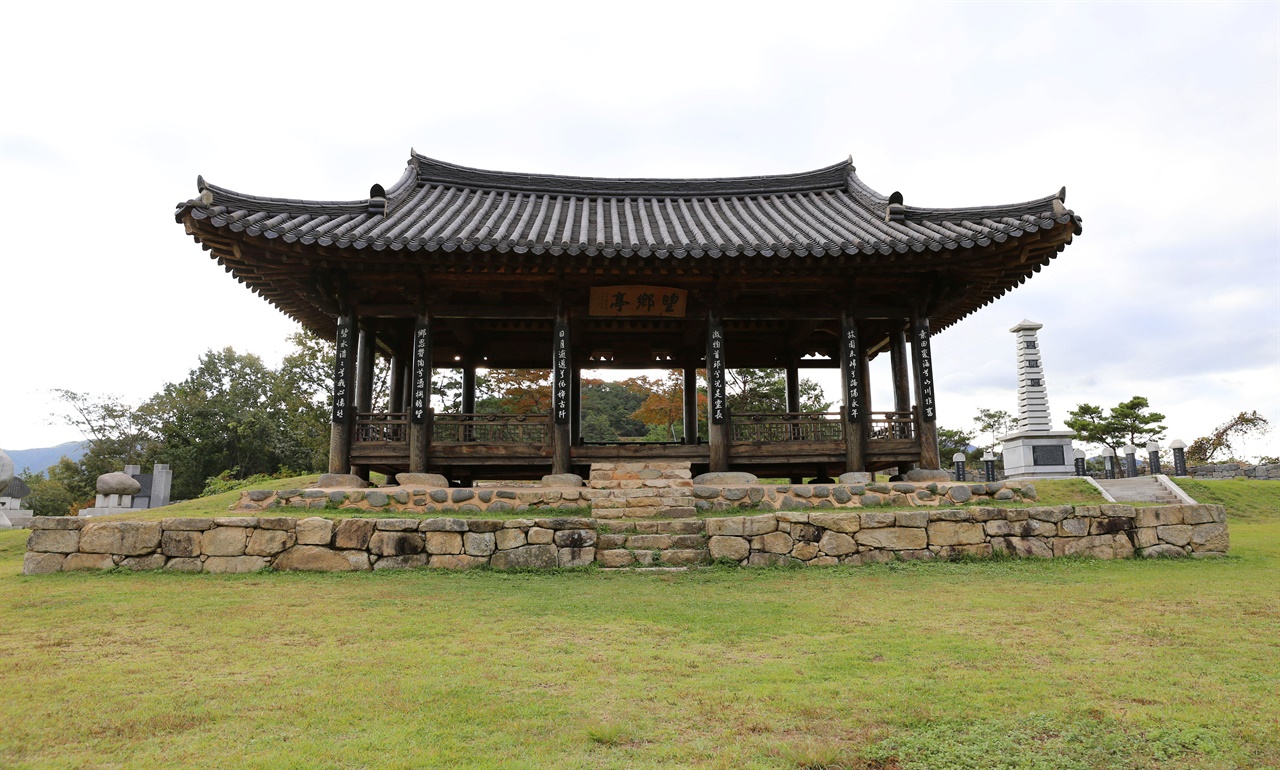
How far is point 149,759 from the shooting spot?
3.15 m

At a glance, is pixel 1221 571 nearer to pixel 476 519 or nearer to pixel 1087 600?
pixel 1087 600

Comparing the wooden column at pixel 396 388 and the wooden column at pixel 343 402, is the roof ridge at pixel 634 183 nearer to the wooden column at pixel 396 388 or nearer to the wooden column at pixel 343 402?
the wooden column at pixel 396 388

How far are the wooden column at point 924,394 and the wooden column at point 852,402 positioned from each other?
0.94 meters

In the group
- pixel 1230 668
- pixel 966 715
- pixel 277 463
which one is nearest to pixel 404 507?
pixel 966 715

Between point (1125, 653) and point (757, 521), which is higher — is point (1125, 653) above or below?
below

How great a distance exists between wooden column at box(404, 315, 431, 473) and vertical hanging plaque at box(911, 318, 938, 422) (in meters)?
8.63

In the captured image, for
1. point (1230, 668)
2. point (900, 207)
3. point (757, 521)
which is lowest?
point (1230, 668)

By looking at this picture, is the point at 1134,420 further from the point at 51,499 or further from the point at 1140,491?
the point at 51,499

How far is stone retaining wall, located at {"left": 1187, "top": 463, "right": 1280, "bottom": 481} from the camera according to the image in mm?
27594

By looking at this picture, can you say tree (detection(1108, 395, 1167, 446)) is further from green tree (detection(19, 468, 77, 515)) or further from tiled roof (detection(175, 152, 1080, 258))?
green tree (detection(19, 468, 77, 515))

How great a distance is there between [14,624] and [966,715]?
740cm

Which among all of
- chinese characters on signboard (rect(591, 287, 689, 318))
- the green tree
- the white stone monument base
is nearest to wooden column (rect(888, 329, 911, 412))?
chinese characters on signboard (rect(591, 287, 689, 318))

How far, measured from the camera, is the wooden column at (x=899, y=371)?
1305 cm

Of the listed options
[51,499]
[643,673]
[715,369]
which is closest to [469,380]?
[715,369]
